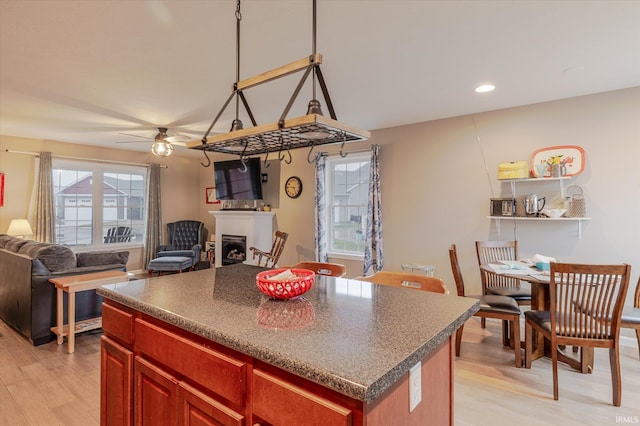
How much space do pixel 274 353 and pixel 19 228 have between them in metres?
5.93

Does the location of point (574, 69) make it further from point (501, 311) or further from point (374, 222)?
point (374, 222)

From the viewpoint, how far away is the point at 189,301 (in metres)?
1.42

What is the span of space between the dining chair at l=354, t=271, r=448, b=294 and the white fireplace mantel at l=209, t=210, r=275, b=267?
13.0ft

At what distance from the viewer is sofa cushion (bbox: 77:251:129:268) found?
358cm

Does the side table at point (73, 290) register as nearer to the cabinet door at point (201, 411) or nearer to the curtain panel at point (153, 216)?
the cabinet door at point (201, 411)

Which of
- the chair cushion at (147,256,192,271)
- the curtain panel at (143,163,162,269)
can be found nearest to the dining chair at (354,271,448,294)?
the chair cushion at (147,256,192,271)

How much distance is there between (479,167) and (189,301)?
3702 millimetres

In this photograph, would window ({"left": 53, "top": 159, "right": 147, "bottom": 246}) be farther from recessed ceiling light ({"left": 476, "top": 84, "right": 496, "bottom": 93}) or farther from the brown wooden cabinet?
recessed ceiling light ({"left": 476, "top": 84, "right": 496, "bottom": 93})

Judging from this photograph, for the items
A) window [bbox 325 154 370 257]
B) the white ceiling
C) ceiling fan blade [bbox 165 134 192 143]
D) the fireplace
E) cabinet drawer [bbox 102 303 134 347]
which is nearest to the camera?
cabinet drawer [bbox 102 303 134 347]

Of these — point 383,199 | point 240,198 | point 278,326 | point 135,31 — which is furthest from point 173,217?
point 278,326

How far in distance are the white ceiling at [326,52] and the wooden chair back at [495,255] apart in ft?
5.11

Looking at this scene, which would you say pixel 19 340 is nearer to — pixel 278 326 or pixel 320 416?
pixel 278 326

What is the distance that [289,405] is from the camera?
886 millimetres

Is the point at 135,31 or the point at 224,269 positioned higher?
the point at 135,31
